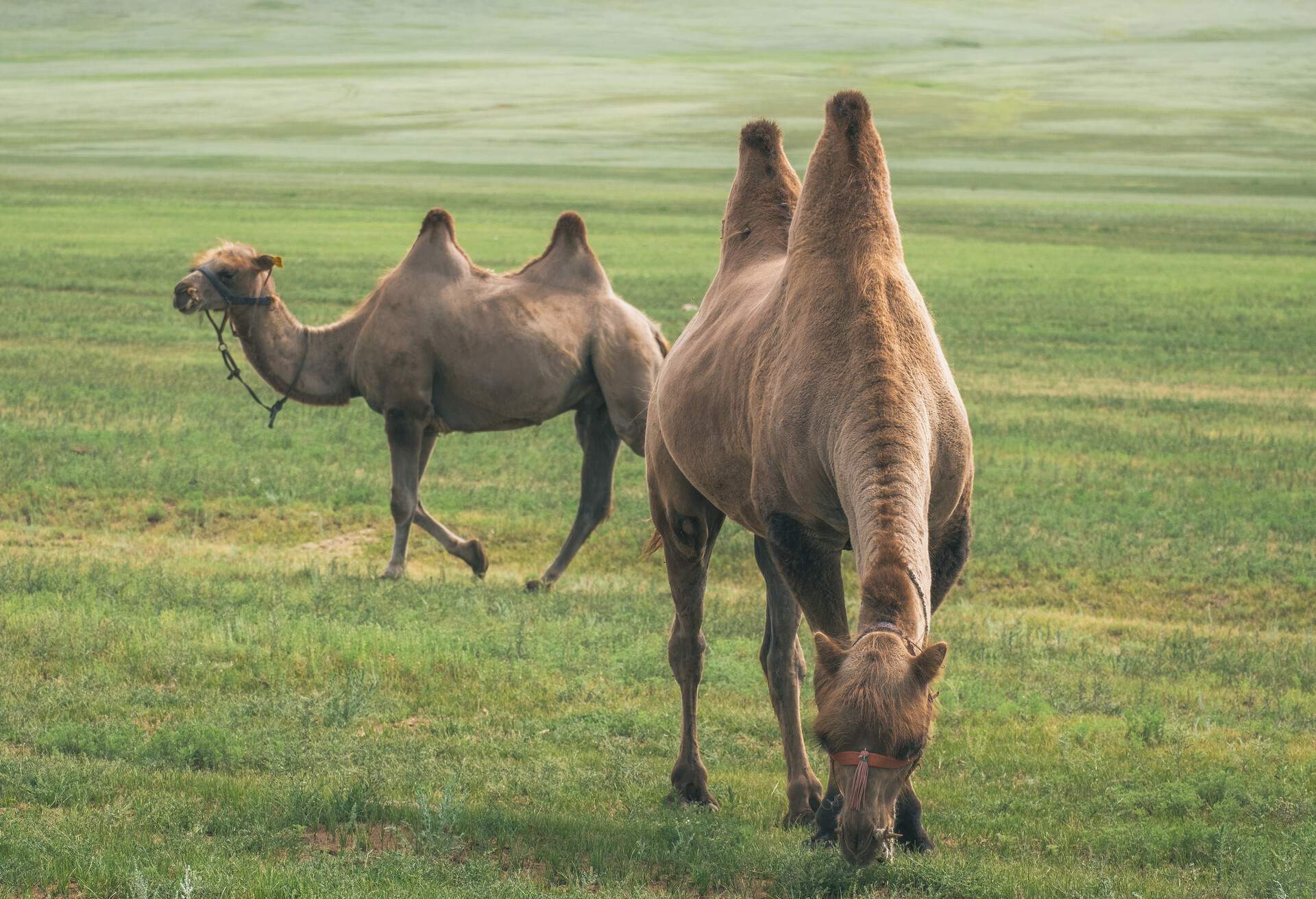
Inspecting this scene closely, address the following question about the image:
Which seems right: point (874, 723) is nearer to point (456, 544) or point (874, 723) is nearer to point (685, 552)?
point (685, 552)

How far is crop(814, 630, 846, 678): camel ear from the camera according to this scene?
15.8 feet

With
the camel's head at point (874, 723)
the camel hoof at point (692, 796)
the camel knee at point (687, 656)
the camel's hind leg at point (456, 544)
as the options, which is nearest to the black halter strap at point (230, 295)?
the camel's hind leg at point (456, 544)

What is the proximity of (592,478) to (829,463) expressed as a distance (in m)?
7.21

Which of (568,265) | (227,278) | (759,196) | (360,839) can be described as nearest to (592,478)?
(568,265)

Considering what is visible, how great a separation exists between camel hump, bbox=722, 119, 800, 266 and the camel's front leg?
4.79 meters

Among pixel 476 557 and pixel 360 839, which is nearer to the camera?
pixel 360 839

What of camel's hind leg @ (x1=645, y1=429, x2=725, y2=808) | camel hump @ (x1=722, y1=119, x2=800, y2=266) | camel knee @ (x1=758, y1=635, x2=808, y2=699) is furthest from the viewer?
camel hump @ (x1=722, y1=119, x2=800, y2=266)

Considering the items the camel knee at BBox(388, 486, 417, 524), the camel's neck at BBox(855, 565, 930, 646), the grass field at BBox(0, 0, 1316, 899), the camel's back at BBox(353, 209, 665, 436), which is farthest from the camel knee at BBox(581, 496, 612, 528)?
the camel's neck at BBox(855, 565, 930, 646)

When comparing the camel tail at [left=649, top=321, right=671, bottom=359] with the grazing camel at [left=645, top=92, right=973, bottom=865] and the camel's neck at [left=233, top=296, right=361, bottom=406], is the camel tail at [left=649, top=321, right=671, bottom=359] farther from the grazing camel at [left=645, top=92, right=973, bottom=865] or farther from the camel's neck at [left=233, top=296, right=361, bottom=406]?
the grazing camel at [left=645, top=92, right=973, bottom=865]

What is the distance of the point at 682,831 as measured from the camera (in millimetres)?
6645

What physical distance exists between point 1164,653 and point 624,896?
5.72 m

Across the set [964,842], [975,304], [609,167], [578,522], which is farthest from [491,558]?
[609,167]

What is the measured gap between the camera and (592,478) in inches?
511

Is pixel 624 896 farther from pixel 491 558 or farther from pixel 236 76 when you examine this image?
pixel 236 76
